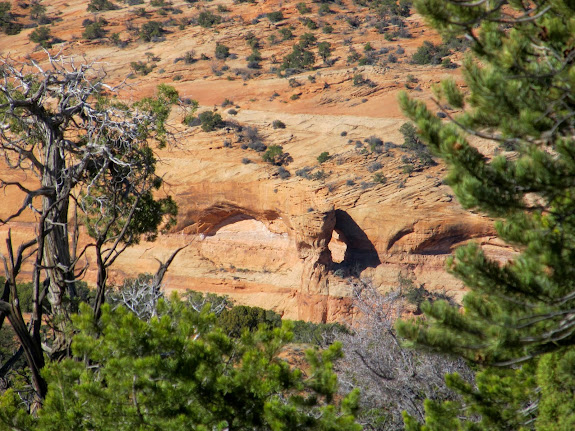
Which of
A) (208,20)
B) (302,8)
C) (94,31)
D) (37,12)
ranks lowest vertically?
(302,8)

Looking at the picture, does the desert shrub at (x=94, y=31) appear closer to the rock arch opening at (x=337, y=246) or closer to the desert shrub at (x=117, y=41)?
the desert shrub at (x=117, y=41)

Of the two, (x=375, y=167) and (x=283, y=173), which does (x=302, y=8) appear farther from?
(x=375, y=167)

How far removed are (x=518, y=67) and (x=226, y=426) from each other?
3.55m

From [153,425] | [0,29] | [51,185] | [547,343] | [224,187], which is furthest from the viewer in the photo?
[0,29]

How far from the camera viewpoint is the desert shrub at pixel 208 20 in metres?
36.5

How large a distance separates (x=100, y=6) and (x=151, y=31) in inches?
283

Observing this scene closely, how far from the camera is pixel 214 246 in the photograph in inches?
952

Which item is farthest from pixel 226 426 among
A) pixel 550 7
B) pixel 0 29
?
pixel 0 29

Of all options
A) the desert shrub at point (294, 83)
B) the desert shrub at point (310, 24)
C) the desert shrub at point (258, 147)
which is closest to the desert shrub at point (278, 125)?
the desert shrub at point (258, 147)

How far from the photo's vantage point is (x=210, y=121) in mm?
25891

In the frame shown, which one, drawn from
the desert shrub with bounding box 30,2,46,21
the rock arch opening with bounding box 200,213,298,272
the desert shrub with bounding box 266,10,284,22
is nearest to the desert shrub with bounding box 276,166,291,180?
the rock arch opening with bounding box 200,213,298,272

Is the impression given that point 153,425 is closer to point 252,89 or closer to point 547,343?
point 547,343

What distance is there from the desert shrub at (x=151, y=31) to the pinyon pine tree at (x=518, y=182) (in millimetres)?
34229

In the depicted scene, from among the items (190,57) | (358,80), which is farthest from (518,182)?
(190,57)
